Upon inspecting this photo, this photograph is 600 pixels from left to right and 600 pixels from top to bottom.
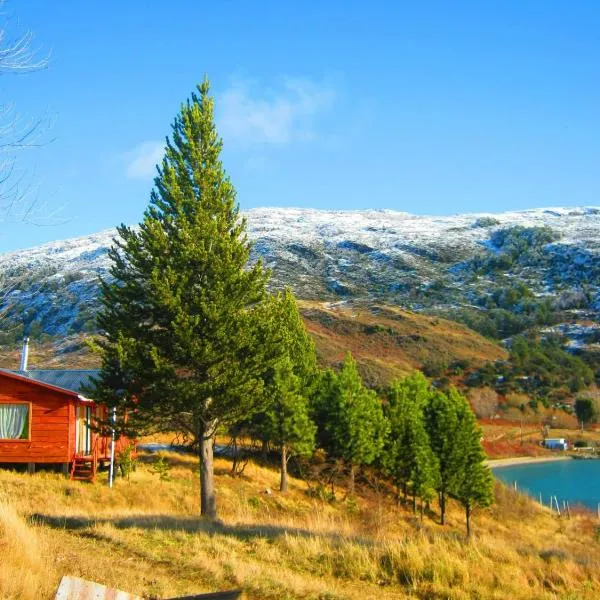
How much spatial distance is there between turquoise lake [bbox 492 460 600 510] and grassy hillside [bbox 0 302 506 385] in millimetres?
23775

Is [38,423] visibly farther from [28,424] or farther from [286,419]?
[286,419]

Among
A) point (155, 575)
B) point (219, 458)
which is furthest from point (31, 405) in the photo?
point (155, 575)

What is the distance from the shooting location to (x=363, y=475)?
44.0 metres

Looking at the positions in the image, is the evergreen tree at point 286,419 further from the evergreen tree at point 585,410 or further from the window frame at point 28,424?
the evergreen tree at point 585,410

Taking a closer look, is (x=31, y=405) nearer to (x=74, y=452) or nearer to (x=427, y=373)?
(x=74, y=452)

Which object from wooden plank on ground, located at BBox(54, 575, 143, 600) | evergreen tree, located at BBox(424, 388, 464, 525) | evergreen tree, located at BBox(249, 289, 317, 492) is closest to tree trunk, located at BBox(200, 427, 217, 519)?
wooden plank on ground, located at BBox(54, 575, 143, 600)

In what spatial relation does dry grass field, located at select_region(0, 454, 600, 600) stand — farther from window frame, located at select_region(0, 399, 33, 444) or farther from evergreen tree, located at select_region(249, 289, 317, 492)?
evergreen tree, located at select_region(249, 289, 317, 492)

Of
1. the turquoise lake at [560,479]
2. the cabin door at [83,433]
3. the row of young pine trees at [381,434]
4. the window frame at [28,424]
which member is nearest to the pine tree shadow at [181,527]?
the window frame at [28,424]

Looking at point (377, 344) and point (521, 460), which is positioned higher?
point (377, 344)

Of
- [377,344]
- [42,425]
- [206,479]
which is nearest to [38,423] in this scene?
[42,425]

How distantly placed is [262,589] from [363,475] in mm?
37482

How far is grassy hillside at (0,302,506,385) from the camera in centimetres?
9494

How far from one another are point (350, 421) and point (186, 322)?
2316 centimetres

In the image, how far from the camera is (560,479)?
65312mm
